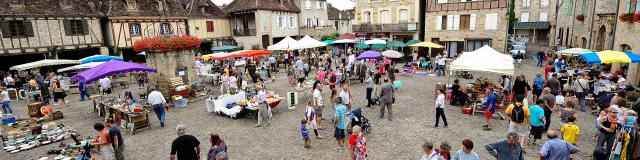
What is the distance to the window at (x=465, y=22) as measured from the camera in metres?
28.1

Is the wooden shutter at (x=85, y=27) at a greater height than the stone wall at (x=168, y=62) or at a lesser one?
greater

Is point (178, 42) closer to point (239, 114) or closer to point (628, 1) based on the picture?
point (239, 114)

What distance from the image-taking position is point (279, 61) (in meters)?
25.5

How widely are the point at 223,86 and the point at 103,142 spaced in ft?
29.0

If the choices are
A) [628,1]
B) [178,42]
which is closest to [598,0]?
[628,1]

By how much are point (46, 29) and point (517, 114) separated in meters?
27.9

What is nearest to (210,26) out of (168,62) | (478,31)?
(168,62)

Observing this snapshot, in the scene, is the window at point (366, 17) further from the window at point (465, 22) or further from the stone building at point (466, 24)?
the window at point (465, 22)

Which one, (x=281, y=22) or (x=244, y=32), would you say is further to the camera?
(x=281, y=22)

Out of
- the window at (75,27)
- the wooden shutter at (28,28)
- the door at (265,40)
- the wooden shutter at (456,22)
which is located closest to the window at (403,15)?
the wooden shutter at (456,22)

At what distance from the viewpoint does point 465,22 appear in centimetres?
2831

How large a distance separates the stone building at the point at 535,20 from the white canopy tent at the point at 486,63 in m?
34.8

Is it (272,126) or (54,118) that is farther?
(54,118)

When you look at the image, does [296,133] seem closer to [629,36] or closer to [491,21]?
[629,36]
